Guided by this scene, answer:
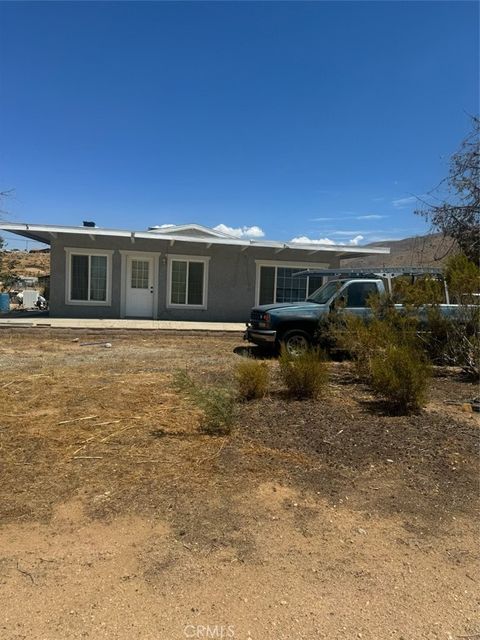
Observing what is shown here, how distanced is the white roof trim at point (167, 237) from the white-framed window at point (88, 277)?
3.44ft

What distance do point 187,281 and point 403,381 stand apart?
13764 mm

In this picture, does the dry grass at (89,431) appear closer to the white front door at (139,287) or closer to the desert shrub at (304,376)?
the desert shrub at (304,376)

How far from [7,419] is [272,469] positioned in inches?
122

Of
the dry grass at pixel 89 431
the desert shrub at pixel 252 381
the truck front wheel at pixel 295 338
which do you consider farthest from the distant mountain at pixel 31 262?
the desert shrub at pixel 252 381

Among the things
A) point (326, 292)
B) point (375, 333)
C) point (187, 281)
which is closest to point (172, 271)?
point (187, 281)

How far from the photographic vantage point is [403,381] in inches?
242

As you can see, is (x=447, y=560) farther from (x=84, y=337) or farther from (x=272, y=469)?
(x=84, y=337)

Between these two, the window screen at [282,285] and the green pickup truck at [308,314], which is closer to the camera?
the green pickup truck at [308,314]

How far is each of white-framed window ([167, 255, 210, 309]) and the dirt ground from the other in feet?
41.3

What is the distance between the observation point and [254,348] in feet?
42.0

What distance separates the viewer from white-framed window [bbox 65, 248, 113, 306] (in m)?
18.1

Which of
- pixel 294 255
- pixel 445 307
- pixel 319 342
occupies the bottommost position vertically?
pixel 319 342

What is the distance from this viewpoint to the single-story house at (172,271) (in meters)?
18.0

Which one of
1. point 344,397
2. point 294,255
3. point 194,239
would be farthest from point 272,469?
point 294,255
